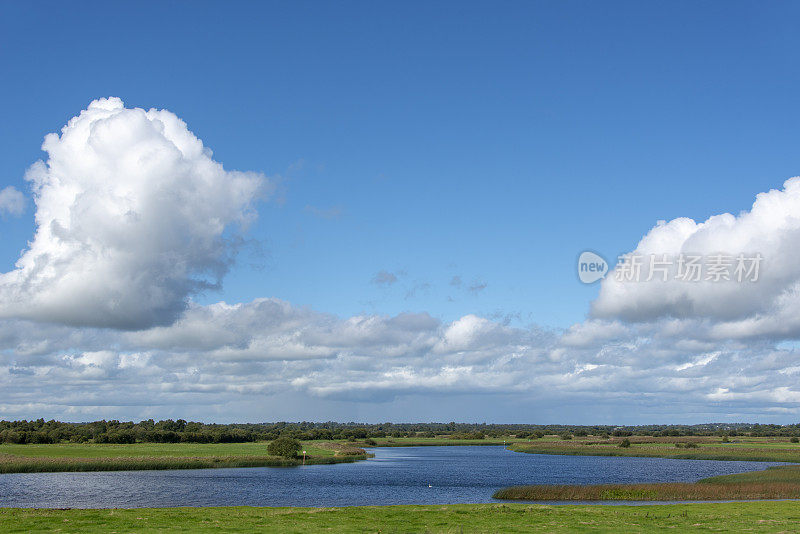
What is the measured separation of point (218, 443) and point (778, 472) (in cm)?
13732

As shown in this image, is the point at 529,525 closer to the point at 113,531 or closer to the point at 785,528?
the point at 785,528

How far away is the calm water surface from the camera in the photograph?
63.5 meters

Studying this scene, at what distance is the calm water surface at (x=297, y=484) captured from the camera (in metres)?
63.5

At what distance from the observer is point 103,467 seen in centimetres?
10606

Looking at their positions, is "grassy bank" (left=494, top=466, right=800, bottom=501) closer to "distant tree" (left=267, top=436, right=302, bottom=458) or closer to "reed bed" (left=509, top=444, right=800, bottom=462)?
"distant tree" (left=267, top=436, right=302, bottom=458)

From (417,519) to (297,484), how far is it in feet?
143

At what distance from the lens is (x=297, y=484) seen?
82750mm

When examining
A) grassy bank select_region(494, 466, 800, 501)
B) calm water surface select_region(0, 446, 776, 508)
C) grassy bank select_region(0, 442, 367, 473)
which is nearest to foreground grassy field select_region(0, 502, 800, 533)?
calm water surface select_region(0, 446, 776, 508)

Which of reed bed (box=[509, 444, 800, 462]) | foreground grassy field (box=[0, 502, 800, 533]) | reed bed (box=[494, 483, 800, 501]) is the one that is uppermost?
foreground grassy field (box=[0, 502, 800, 533])

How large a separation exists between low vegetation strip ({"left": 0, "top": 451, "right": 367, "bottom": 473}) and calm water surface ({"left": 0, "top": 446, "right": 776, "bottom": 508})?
4201 millimetres

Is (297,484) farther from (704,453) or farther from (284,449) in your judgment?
(704,453)

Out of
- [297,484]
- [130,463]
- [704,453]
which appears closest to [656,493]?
[297,484]

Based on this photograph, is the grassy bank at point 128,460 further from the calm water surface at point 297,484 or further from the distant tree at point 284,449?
the calm water surface at point 297,484

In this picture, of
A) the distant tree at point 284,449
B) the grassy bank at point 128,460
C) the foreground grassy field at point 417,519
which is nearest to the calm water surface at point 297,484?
the grassy bank at point 128,460
